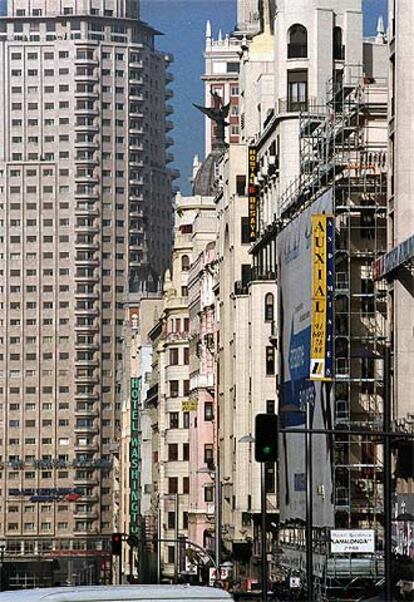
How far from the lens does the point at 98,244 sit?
181250 millimetres

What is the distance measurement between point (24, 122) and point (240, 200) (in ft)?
329

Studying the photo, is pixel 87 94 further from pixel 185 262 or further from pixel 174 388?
pixel 174 388

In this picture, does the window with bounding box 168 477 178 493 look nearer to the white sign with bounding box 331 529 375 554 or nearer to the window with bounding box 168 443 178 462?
the window with bounding box 168 443 178 462

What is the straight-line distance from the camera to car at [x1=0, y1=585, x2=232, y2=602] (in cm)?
996

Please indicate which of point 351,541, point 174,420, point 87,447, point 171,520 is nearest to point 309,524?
point 351,541

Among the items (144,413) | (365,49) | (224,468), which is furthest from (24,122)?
(365,49)

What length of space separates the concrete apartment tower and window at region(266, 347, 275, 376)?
88.4 metres

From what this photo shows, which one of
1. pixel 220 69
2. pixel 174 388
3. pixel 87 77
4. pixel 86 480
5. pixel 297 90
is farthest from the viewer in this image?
pixel 87 77

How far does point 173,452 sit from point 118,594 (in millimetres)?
106785

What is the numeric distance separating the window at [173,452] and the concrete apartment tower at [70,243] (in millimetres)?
50700

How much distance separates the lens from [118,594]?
10.0m

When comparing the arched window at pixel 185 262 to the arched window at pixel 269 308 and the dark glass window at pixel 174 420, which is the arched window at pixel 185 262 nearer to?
the dark glass window at pixel 174 420

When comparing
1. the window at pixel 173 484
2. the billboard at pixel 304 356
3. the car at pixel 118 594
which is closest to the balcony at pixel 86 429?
the window at pixel 173 484

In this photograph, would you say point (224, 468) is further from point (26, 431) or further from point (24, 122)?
point (24, 122)
